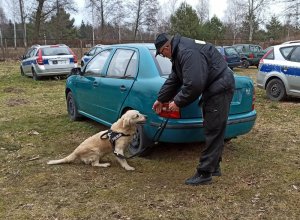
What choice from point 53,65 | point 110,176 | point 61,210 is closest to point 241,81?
point 110,176

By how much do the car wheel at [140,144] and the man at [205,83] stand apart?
39.5 inches

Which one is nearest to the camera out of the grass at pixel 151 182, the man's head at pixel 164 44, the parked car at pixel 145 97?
the grass at pixel 151 182

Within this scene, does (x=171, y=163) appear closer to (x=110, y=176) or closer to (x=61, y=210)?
(x=110, y=176)

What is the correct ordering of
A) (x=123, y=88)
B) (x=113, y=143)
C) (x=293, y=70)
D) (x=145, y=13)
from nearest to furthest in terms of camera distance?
(x=113, y=143)
(x=123, y=88)
(x=293, y=70)
(x=145, y=13)

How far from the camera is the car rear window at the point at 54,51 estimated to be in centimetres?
1570

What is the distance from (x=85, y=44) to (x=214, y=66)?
3294 centimetres

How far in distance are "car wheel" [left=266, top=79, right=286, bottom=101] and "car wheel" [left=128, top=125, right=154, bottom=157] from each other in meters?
5.72

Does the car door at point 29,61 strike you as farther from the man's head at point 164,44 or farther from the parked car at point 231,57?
the man's head at point 164,44

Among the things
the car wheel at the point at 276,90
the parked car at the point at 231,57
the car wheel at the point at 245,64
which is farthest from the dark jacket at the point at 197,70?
the car wheel at the point at 245,64

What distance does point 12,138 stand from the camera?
6.61 m

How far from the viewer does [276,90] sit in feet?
32.9

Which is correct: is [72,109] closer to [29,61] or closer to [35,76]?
[35,76]

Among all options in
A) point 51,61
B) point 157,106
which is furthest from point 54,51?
point 157,106

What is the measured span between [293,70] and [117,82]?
5.52 metres
